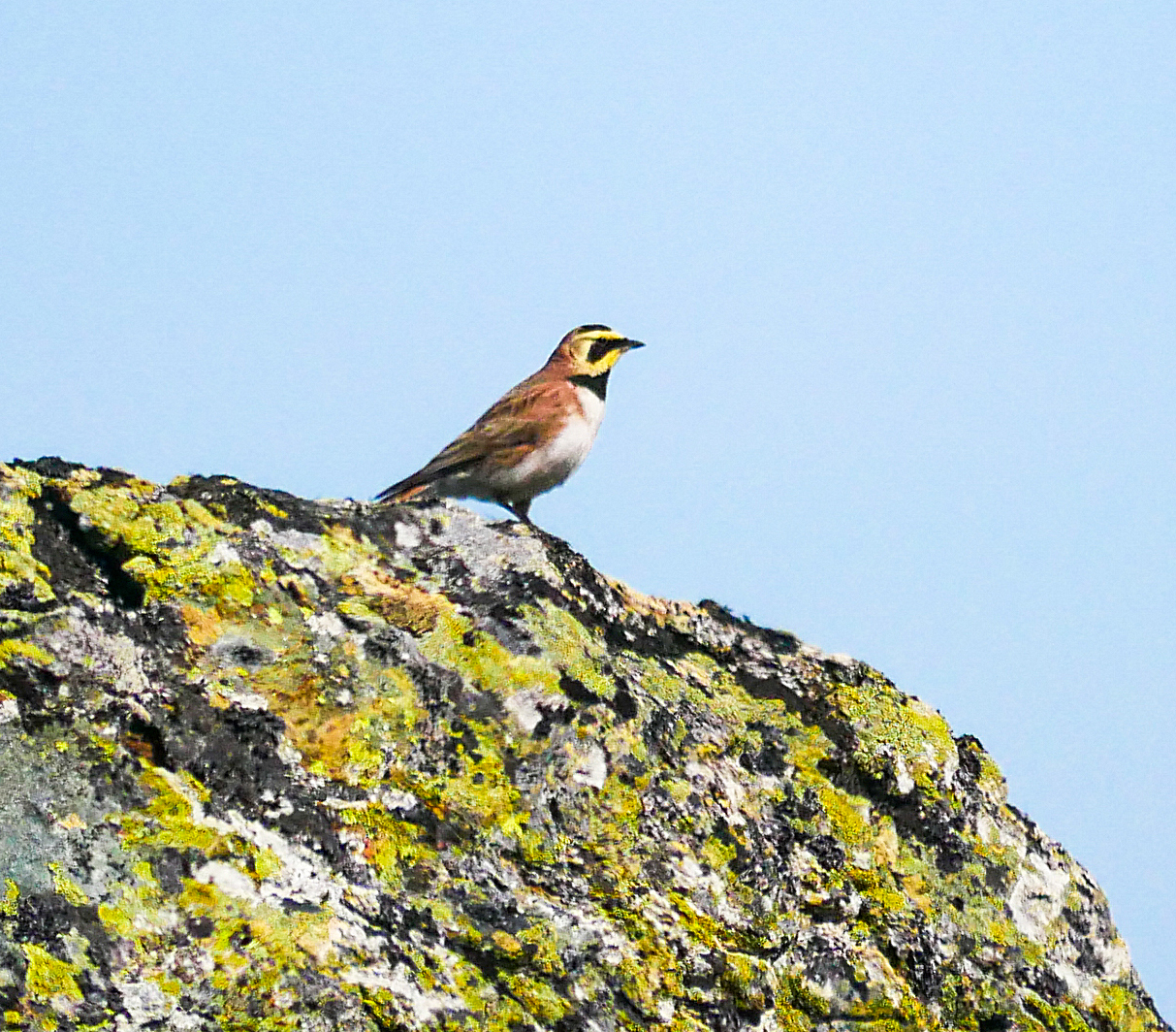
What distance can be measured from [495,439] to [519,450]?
0.62ft

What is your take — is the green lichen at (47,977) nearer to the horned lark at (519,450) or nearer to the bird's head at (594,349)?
the horned lark at (519,450)

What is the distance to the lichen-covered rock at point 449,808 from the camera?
3787 millimetres

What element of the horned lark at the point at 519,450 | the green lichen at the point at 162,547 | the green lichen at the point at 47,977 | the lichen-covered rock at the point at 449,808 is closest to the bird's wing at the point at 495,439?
the horned lark at the point at 519,450

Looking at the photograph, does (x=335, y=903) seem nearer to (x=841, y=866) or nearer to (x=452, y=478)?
(x=841, y=866)

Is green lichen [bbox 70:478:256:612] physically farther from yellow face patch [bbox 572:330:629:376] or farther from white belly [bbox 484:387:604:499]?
yellow face patch [bbox 572:330:629:376]

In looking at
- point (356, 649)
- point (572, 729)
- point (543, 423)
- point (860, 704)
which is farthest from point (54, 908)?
point (543, 423)

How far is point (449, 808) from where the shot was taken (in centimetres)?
445

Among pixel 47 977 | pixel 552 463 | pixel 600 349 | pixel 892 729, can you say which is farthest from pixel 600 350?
pixel 47 977

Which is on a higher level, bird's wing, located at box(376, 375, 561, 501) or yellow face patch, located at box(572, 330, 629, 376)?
yellow face patch, located at box(572, 330, 629, 376)

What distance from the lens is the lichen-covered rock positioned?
149 inches

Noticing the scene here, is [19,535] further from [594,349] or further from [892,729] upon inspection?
[594,349]

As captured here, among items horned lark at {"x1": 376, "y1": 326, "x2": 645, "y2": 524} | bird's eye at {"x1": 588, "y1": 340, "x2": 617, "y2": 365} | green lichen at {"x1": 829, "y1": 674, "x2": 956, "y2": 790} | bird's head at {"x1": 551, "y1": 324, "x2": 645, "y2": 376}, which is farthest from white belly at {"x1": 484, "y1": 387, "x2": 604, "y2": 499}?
green lichen at {"x1": 829, "y1": 674, "x2": 956, "y2": 790}

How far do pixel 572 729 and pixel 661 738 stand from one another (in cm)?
37

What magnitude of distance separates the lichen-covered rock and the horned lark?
389 centimetres
